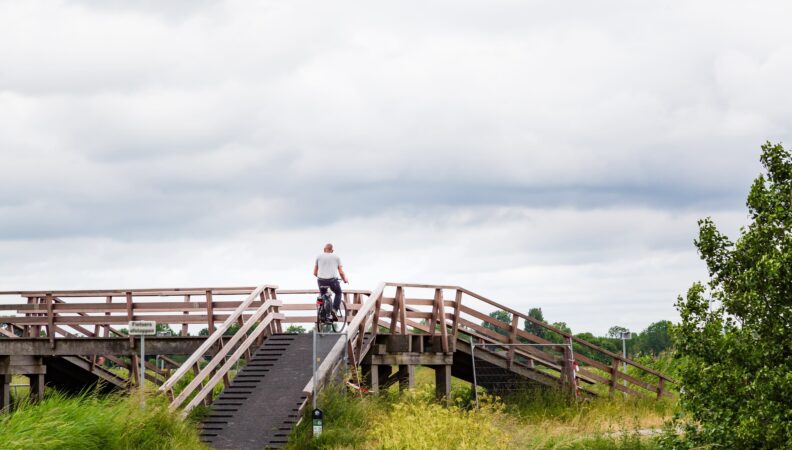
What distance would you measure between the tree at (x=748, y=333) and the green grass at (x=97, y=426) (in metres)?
7.93

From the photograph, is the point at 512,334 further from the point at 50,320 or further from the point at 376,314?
the point at 50,320

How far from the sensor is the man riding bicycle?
21797 mm

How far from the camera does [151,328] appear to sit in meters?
19.3

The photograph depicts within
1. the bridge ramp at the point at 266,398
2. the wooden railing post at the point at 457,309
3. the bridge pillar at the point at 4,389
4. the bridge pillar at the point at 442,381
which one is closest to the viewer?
the bridge ramp at the point at 266,398

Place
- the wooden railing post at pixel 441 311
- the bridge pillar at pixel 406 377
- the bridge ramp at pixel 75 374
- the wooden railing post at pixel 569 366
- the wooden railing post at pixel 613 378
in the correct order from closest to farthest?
the bridge pillar at pixel 406 377 → the wooden railing post at pixel 441 311 → the wooden railing post at pixel 569 366 → the wooden railing post at pixel 613 378 → the bridge ramp at pixel 75 374

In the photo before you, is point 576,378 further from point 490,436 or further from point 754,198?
point 754,198

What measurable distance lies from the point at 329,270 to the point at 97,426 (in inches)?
299

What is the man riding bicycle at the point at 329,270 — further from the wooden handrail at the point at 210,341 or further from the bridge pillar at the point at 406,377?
the bridge pillar at the point at 406,377

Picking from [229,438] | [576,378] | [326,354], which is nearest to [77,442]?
[229,438]

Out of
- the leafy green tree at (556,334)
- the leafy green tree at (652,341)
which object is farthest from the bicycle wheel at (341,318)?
the leafy green tree at (652,341)

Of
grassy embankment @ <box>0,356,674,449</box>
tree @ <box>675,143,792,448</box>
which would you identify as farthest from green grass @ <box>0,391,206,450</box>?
tree @ <box>675,143,792,448</box>

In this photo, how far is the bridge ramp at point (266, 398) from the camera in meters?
17.7

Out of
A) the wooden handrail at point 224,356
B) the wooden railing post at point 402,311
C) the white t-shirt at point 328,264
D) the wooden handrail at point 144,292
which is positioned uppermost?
the white t-shirt at point 328,264

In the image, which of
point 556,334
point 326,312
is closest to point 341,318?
point 326,312
